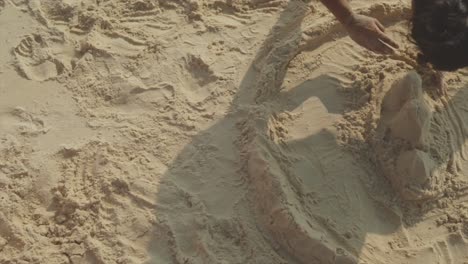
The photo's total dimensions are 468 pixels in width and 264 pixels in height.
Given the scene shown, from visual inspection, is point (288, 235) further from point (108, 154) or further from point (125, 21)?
point (125, 21)

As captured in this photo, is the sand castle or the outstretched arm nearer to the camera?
the outstretched arm

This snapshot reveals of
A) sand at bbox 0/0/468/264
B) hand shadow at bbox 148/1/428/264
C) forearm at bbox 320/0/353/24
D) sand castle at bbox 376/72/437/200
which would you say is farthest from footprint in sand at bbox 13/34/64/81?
sand castle at bbox 376/72/437/200

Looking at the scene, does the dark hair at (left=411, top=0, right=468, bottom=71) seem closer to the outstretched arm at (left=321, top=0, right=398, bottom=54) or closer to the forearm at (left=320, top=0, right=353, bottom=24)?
the outstretched arm at (left=321, top=0, right=398, bottom=54)

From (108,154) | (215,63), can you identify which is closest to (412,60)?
(215,63)

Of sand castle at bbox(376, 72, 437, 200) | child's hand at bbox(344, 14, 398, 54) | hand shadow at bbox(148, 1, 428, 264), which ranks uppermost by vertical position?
child's hand at bbox(344, 14, 398, 54)

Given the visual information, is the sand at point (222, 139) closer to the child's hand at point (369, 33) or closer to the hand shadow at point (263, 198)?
the hand shadow at point (263, 198)

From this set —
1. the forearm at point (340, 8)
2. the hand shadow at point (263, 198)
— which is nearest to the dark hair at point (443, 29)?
the forearm at point (340, 8)

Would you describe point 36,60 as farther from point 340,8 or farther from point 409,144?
point 409,144
